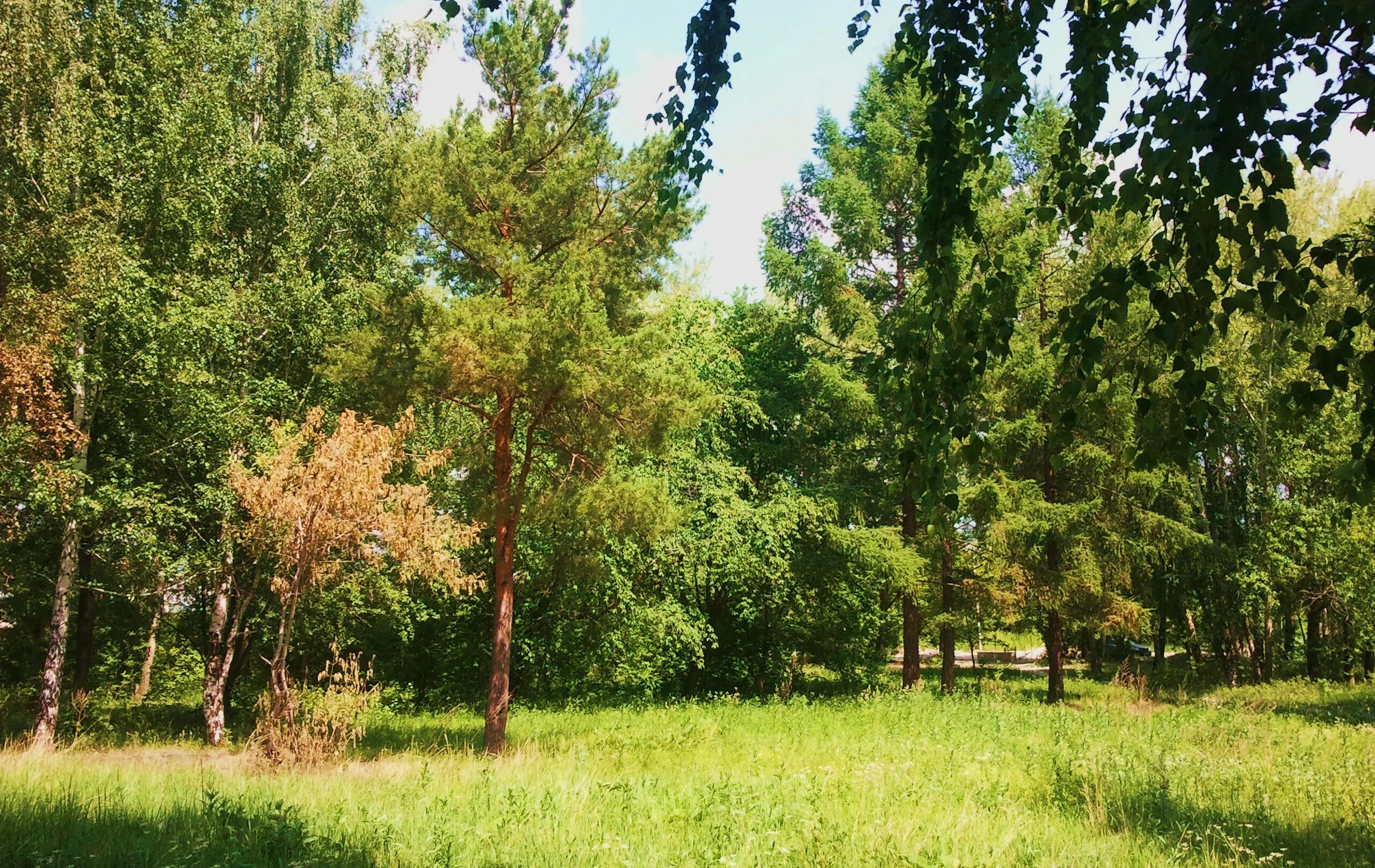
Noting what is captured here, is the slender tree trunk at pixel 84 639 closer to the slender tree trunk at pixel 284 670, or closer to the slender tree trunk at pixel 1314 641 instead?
the slender tree trunk at pixel 284 670

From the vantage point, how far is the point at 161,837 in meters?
5.13

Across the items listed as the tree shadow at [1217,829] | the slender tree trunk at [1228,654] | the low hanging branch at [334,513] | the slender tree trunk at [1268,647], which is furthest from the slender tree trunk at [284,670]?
the slender tree trunk at [1268,647]

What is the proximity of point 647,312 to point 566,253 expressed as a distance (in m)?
3.00

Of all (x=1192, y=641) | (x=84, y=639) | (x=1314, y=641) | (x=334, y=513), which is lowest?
(x=84, y=639)

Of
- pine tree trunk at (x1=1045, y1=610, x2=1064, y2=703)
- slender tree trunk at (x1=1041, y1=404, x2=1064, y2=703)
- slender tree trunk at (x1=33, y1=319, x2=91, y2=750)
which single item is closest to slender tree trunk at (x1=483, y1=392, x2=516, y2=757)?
slender tree trunk at (x1=33, y1=319, x2=91, y2=750)

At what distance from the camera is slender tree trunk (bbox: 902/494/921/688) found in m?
17.5

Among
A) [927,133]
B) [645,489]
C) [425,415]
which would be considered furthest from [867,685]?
[927,133]

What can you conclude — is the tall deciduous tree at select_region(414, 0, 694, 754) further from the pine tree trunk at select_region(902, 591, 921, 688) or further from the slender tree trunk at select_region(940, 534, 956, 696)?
the pine tree trunk at select_region(902, 591, 921, 688)

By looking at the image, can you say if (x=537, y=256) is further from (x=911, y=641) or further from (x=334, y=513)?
(x=911, y=641)

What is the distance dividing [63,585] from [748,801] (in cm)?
1178

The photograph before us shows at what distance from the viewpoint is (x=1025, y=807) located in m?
7.03

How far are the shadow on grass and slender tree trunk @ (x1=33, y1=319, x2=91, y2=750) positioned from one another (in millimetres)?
7857

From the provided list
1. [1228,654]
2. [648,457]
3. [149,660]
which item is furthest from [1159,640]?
[149,660]

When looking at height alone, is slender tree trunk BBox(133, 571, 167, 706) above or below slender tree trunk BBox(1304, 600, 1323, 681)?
below
